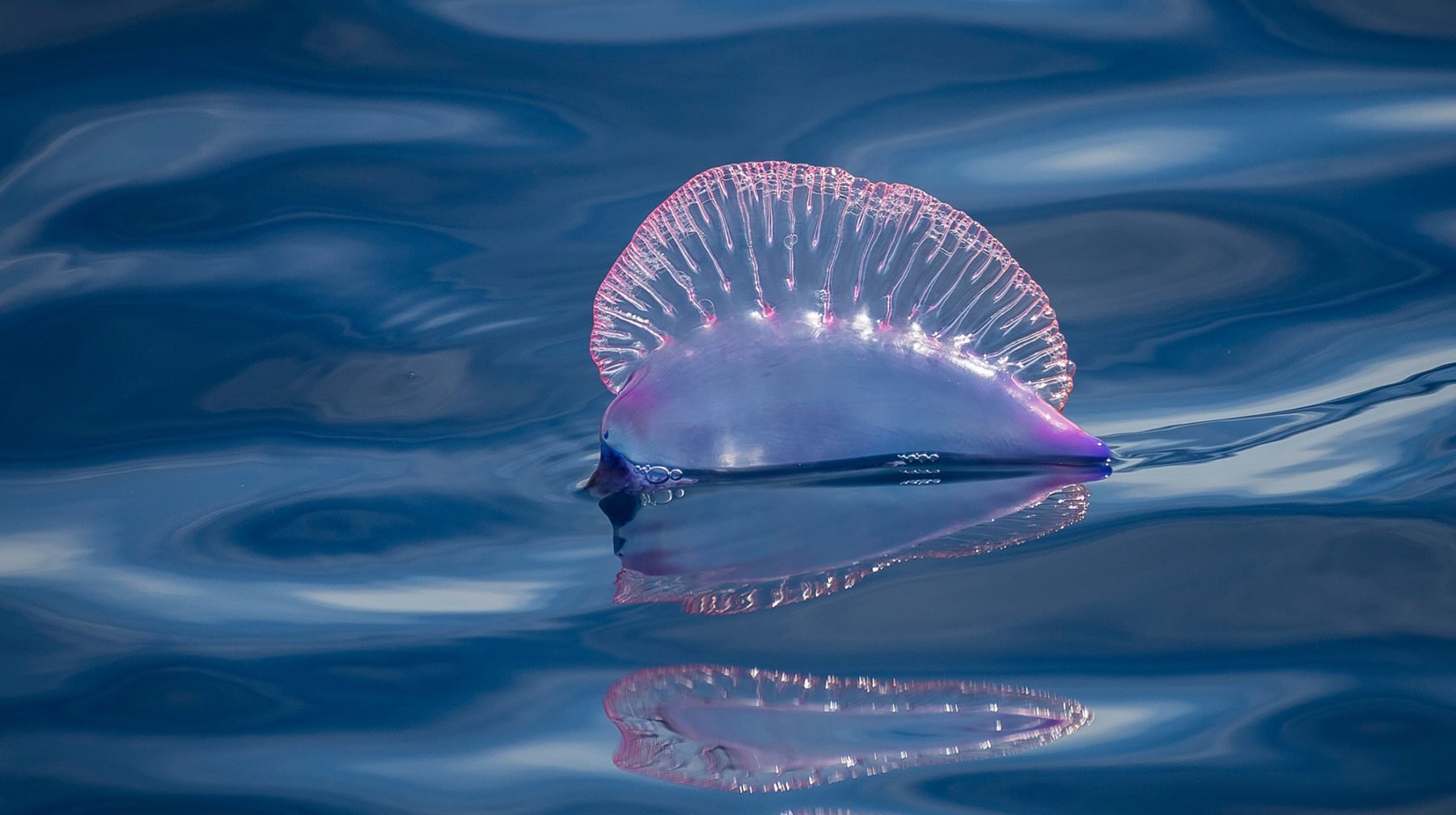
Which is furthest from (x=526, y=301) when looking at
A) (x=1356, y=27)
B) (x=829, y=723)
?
(x=1356, y=27)

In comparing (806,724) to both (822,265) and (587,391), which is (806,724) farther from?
(587,391)

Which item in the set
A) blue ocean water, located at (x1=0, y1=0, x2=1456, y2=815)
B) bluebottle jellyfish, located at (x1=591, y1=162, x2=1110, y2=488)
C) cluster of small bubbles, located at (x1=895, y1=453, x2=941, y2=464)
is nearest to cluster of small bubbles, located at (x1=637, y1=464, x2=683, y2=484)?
bluebottle jellyfish, located at (x1=591, y1=162, x2=1110, y2=488)

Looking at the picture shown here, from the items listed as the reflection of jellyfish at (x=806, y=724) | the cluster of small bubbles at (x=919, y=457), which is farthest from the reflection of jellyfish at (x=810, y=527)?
the reflection of jellyfish at (x=806, y=724)

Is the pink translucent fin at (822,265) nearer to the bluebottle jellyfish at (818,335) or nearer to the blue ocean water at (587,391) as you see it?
the bluebottle jellyfish at (818,335)

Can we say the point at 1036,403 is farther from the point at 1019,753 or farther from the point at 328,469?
the point at 328,469

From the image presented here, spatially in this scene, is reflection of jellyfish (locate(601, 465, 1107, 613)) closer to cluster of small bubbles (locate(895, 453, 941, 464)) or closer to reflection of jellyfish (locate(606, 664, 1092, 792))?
cluster of small bubbles (locate(895, 453, 941, 464))

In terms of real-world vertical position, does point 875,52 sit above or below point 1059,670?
above
